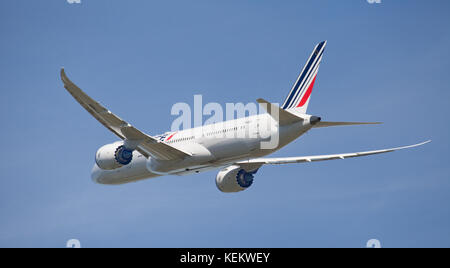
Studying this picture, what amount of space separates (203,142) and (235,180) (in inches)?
322

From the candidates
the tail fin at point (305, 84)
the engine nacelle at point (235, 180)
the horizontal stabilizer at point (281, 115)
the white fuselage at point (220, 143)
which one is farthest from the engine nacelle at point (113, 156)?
the tail fin at point (305, 84)

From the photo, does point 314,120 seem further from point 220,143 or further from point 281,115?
point 220,143

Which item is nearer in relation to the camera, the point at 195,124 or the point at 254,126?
the point at 254,126

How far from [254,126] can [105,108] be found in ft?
31.0

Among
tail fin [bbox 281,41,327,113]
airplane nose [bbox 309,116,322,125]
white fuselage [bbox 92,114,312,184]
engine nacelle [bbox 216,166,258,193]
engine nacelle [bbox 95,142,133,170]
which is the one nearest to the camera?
airplane nose [bbox 309,116,322,125]

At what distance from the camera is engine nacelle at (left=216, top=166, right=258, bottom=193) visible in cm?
5838

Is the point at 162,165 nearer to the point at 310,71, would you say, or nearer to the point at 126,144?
the point at 126,144

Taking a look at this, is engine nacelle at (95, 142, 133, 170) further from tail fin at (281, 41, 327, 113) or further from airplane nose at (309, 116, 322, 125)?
airplane nose at (309, 116, 322, 125)

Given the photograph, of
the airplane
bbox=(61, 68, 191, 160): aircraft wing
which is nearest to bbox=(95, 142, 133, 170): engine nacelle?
the airplane

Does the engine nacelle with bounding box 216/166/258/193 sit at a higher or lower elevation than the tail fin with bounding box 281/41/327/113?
lower

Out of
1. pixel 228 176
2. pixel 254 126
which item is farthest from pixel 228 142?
pixel 228 176

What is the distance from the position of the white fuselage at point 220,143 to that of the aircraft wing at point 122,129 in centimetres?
89
